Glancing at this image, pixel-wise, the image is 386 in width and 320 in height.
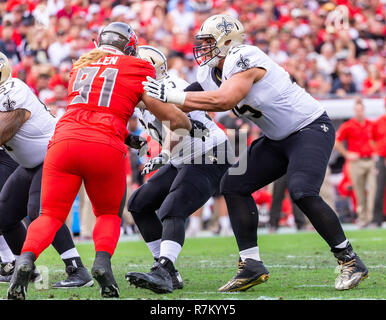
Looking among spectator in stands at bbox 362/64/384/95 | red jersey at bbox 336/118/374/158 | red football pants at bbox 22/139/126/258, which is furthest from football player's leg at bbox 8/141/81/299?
spectator in stands at bbox 362/64/384/95

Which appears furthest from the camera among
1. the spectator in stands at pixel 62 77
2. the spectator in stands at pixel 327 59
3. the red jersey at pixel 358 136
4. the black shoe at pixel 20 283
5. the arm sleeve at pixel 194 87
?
the spectator in stands at pixel 327 59

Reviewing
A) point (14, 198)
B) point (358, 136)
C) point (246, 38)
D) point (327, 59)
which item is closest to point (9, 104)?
point (14, 198)

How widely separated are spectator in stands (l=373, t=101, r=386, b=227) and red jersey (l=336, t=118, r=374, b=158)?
0.48ft

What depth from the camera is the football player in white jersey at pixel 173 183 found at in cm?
541

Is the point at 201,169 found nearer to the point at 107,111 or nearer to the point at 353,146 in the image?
the point at 107,111

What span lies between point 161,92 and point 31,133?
1410 millimetres

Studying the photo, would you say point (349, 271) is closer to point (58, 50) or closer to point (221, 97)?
point (221, 97)

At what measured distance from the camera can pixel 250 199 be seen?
550 centimetres

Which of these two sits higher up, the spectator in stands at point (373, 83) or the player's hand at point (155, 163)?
the spectator in stands at point (373, 83)

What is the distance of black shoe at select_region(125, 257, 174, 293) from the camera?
4938mm

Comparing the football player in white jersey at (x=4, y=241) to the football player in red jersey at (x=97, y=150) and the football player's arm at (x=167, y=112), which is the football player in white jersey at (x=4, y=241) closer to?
the football player in red jersey at (x=97, y=150)

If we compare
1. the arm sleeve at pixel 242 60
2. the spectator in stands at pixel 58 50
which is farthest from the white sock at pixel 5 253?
the spectator in stands at pixel 58 50

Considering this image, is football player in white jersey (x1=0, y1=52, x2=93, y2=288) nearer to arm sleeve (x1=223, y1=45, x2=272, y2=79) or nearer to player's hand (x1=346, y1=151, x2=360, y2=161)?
arm sleeve (x1=223, y1=45, x2=272, y2=79)

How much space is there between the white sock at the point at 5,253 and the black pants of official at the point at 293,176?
200cm
